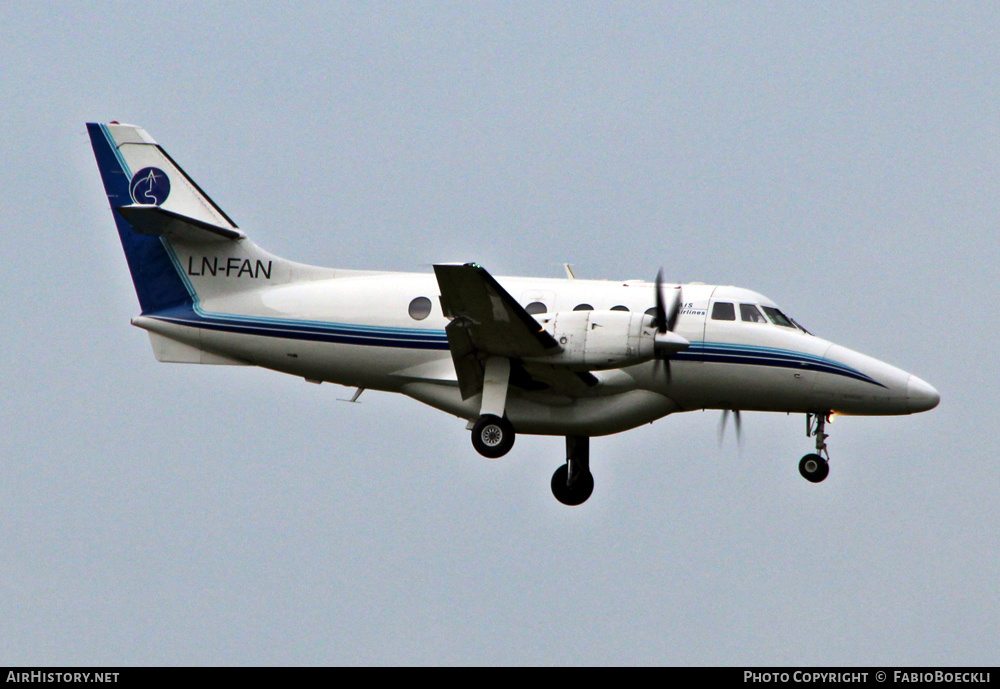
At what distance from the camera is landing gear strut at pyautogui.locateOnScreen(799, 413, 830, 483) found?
23.9 m

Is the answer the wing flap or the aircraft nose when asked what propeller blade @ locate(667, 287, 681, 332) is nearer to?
the wing flap

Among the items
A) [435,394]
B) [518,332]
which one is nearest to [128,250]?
[435,394]

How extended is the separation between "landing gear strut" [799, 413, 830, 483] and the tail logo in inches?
489

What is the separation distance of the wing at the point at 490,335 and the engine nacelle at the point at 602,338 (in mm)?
224

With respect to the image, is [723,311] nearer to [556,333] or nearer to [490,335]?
[556,333]

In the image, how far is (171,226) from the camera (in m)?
25.2

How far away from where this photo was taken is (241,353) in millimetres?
25453

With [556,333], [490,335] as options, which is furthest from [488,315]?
[556,333]

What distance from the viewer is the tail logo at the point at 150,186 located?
26.5m

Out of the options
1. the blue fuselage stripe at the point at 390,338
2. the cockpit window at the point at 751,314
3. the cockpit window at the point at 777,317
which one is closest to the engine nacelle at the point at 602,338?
the blue fuselage stripe at the point at 390,338

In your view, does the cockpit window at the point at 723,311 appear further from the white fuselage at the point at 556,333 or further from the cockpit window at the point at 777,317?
the cockpit window at the point at 777,317

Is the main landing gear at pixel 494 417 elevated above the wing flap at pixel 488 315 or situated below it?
below

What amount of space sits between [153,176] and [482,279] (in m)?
8.09
